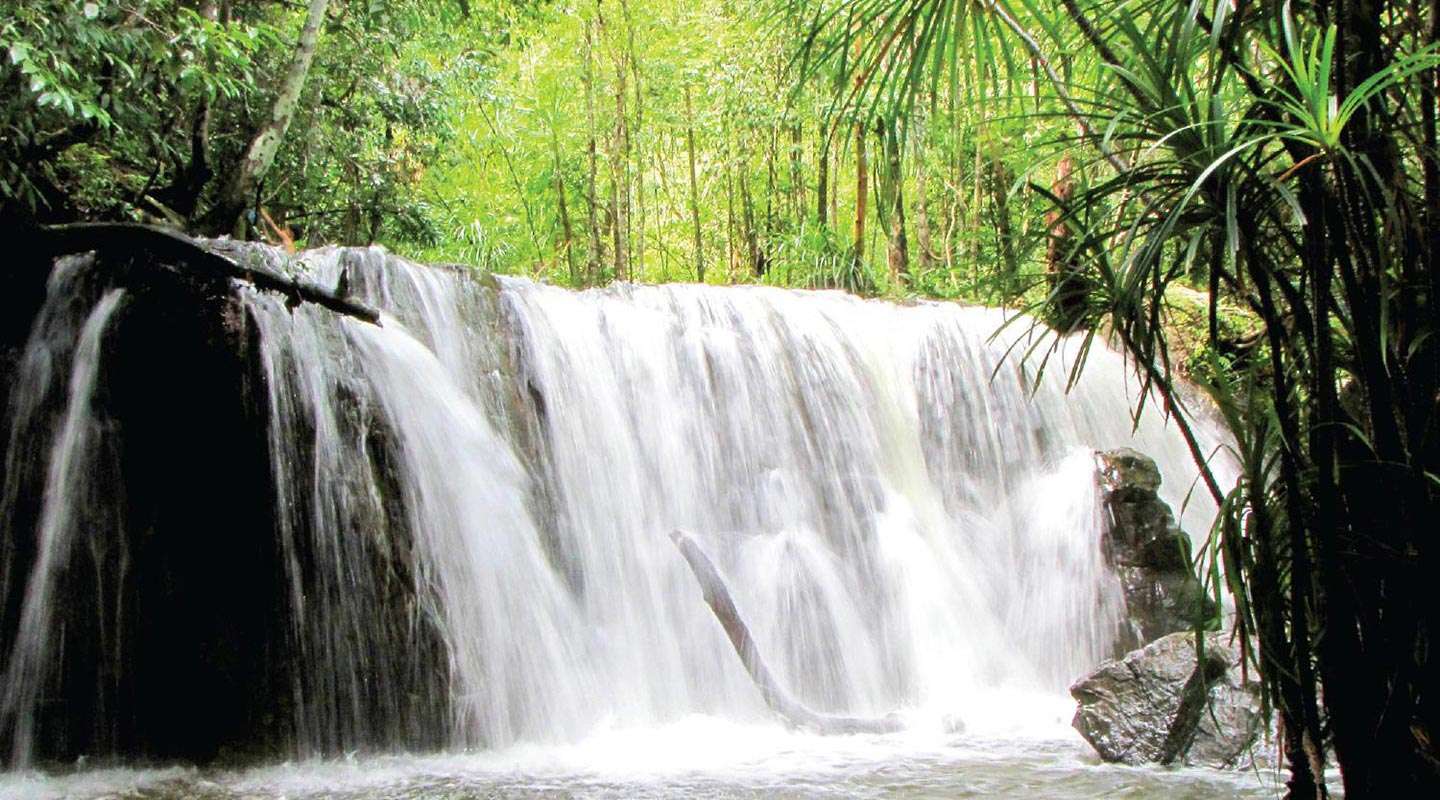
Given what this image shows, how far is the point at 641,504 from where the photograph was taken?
7445mm

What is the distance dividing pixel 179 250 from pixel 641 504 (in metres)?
3.45

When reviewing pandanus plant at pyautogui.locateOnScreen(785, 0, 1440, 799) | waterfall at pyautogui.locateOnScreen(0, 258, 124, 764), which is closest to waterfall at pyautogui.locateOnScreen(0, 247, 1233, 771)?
waterfall at pyautogui.locateOnScreen(0, 258, 124, 764)

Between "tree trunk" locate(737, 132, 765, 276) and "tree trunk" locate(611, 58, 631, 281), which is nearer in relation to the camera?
"tree trunk" locate(611, 58, 631, 281)

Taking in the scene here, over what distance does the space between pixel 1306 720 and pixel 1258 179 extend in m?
1.05

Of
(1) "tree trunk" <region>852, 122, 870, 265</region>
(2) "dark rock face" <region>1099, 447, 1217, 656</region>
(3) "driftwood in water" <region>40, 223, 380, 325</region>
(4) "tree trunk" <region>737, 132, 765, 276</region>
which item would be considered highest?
(4) "tree trunk" <region>737, 132, 765, 276</region>

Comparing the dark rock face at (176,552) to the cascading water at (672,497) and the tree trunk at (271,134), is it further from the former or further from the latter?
the tree trunk at (271,134)

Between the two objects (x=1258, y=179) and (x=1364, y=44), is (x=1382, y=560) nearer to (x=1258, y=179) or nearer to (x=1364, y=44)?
(x=1258, y=179)

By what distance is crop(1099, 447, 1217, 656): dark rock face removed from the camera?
729cm

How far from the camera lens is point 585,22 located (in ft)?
51.9

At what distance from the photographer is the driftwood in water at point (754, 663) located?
19.5 feet

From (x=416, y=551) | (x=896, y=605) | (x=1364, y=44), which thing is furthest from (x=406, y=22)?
(x=1364, y=44)

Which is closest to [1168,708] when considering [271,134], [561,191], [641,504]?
[641,504]

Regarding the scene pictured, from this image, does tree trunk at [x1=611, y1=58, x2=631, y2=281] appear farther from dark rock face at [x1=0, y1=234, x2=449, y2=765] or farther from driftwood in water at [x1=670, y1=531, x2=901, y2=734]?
dark rock face at [x1=0, y1=234, x2=449, y2=765]

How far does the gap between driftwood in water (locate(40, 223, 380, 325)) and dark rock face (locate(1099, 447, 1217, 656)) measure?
4937 millimetres
